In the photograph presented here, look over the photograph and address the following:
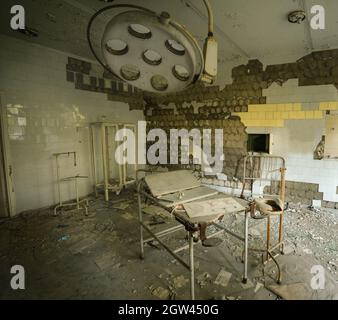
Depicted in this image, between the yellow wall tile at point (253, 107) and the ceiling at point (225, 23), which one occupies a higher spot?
the ceiling at point (225, 23)

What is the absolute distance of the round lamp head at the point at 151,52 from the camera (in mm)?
821

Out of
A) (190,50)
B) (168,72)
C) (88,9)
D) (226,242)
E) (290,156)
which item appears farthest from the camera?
(290,156)

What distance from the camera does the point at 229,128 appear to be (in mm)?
4934

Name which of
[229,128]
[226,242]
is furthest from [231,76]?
[226,242]

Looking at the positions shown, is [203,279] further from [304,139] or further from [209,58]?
[304,139]

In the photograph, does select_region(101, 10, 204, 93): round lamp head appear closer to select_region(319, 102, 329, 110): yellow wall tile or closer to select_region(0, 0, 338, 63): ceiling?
select_region(0, 0, 338, 63): ceiling

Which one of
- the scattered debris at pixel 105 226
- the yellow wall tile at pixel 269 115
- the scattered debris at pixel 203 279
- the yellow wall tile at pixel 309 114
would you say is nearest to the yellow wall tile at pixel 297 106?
the yellow wall tile at pixel 309 114

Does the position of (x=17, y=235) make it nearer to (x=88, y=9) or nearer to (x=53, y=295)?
(x=53, y=295)

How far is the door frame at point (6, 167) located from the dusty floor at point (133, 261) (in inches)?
11.7

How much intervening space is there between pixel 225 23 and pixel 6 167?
407cm

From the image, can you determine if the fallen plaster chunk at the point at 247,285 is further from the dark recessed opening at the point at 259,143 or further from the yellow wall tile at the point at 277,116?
the yellow wall tile at the point at 277,116

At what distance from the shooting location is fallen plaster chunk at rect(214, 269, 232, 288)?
222cm

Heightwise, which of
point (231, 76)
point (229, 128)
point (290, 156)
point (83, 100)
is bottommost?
point (290, 156)

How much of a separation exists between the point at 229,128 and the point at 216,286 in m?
3.53
